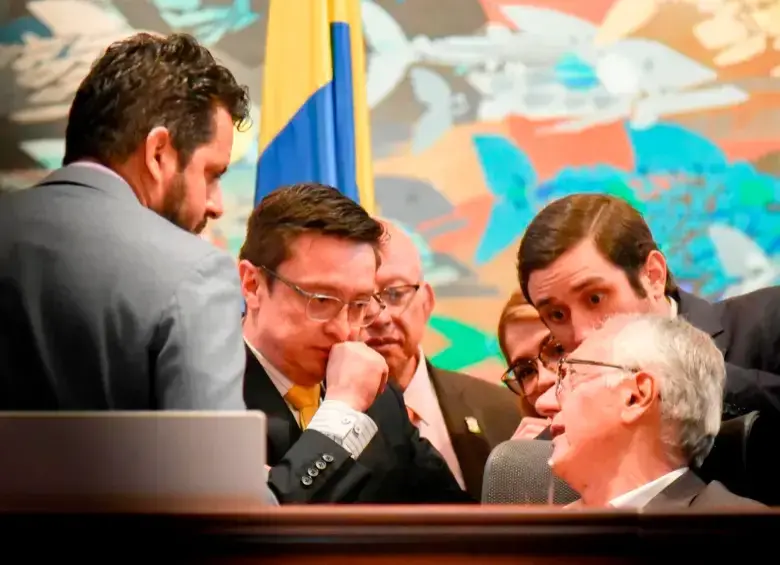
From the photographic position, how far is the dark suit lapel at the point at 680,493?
7.46 feet

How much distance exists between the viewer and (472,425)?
2.74 metres

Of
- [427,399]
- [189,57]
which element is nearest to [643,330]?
[427,399]

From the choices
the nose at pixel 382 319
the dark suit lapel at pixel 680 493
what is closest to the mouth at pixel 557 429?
the dark suit lapel at pixel 680 493

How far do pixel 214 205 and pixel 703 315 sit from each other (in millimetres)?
1128

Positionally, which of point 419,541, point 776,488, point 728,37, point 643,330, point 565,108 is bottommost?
point 776,488

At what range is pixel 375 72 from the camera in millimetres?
2873

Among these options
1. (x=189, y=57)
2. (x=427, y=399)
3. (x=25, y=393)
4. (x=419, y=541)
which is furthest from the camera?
(x=427, y=399)

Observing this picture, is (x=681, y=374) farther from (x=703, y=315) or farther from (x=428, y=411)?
(x=428, y=411)

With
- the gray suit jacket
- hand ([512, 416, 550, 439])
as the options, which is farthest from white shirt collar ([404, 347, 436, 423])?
the gray suit jacket

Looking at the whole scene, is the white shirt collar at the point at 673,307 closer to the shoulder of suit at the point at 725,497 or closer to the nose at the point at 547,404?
the nose at the point at 547,404

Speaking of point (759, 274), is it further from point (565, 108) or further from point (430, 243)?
point (430, 243)

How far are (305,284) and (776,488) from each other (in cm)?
112

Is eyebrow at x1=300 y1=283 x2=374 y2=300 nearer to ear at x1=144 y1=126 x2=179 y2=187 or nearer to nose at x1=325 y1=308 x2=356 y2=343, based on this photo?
nose at x1=325 y1=308 x2=356 y2=343

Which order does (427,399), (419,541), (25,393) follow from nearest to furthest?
(419,541), (25,393), (427,399)
